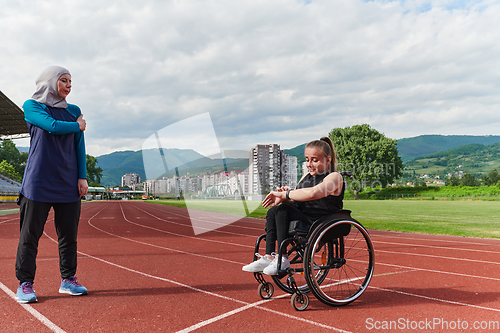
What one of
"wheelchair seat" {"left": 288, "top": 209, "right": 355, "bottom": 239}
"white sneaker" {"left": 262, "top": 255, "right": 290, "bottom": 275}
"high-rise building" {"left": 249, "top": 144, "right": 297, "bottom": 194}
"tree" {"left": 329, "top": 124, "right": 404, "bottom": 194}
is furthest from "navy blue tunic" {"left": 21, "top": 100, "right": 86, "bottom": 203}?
"tree" {"left": 329, "top": 124, "right": 404, "bottom": 194}

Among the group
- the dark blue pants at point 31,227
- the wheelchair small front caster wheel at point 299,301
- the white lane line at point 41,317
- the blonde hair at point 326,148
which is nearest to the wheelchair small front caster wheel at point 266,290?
the wheelchair small front caster wheel at point 299,301

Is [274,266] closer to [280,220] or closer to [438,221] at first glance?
[280,220]

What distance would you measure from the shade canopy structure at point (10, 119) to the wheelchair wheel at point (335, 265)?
25.3 metres

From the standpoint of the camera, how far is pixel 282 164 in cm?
3278

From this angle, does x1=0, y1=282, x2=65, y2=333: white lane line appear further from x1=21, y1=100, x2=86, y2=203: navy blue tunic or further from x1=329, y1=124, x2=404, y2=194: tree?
x1=329, y1=124, x2=404, y2=194: tree

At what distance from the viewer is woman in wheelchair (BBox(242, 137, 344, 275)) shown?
2.98 m

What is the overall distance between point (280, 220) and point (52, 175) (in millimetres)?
2232

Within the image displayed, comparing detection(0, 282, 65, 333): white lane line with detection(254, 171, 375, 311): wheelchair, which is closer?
detection(0, 282, 65, 333): white lane line

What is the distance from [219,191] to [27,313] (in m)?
12.5

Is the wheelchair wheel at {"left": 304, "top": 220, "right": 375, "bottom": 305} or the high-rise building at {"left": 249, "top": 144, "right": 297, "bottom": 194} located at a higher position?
the high-rise building at {"left": 249, "top": 144, "right": 297, "bottom": 194}

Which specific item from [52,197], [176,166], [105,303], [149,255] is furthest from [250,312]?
[176,166]

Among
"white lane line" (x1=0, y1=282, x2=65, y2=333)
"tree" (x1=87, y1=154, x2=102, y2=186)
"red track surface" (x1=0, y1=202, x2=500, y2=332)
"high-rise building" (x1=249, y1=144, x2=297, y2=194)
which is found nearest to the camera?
"white lane line" (x1=0, y1=282, x2=65, y2=333)

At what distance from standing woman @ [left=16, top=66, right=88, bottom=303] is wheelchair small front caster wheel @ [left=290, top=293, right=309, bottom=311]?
2136 millimetres

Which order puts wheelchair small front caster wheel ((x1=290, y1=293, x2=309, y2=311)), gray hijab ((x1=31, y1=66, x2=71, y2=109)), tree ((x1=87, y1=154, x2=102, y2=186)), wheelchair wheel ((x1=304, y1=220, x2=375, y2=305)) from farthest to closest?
tree ((x1=87, y1=154, x2=102, y2=186)), gray hijab ((x1=31, y1=66, x2=71, y2=109)), wheelchair small front caster wheel ((x1=290, y1=293, x2=309, y2=311)), wheelchair wheel ((x1=304, y1=220, x2=375, y2=305))
